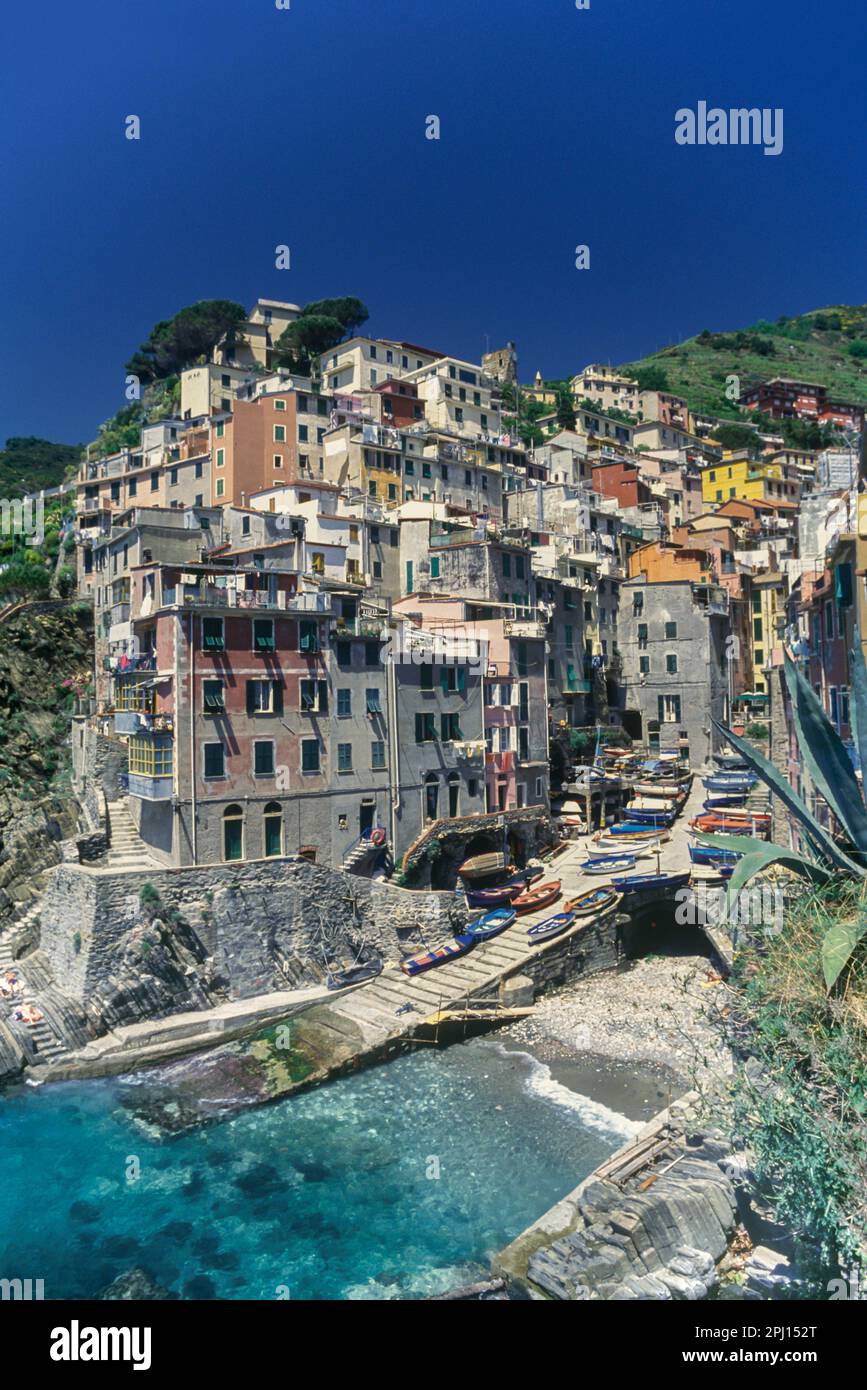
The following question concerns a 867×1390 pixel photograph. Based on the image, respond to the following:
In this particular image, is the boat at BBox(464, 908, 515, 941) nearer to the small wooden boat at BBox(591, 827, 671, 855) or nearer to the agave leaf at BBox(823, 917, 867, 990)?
the small wooden boat at BBox(591, 827, 671, 855)

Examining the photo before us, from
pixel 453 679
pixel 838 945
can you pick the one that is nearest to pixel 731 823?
pixel 453 679

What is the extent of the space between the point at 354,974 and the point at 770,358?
16105 cm

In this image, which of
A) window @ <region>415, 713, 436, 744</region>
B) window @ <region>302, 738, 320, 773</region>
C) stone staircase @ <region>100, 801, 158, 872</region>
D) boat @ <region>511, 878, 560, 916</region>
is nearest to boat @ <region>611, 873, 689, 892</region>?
boat @ <region>511, 878, 560, 916</region>

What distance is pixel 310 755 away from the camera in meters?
35.1

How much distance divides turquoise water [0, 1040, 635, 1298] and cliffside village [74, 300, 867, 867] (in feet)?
32.7

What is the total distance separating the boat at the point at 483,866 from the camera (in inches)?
1490

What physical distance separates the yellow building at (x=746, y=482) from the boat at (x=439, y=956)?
213 ft

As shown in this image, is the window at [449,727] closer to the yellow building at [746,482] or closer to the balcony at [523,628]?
the balcony at [523,628]

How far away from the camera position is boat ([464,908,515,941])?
35.1 m

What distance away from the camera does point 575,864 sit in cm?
4138

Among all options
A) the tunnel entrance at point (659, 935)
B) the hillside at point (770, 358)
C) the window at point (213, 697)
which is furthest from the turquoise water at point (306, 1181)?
the hillside at point (770, 358)
